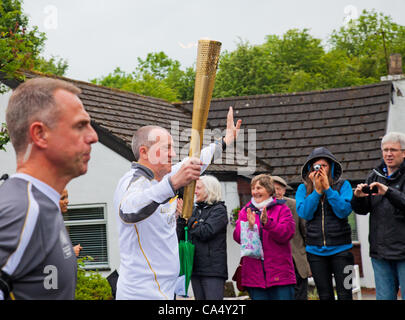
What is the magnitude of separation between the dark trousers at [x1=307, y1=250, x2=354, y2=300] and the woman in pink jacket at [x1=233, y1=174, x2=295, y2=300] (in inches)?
12.9

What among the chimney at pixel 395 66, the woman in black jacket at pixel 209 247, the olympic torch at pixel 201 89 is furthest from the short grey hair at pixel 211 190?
the chimney at pixel 395 66

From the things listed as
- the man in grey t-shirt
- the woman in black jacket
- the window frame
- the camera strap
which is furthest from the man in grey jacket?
the window frame

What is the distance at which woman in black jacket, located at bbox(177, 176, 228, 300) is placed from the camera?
7.11 m

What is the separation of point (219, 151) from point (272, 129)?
11.8 metres

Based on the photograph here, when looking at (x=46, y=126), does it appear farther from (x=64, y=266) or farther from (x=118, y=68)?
(x=118, y=68)

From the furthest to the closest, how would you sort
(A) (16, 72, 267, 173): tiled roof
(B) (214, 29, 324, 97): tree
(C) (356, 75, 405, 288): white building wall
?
1. (B) (214, 29, 324, 97): tree
2. (C) (356, 75, 405, 288): white building wall
3. (A) (16, 72, 267, 173): tiled roof

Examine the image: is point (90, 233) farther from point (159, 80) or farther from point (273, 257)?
point (159, 80)

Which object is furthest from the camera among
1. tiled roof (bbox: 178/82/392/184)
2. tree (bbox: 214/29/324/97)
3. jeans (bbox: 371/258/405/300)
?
tree (bbox: 214/29/324/97)

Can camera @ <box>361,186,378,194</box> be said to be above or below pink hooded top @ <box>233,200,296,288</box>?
above

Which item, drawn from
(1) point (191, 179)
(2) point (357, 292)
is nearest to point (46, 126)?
(1) point (191, 179)

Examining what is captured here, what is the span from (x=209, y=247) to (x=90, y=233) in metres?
5.44

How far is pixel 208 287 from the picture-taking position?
23.3 ft

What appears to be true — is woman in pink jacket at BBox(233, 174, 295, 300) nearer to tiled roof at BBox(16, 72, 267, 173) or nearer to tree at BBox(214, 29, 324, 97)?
tiled roof at BBox(16, 72, 267, 173)

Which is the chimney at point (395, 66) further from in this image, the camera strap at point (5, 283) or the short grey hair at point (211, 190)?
the camera strap at point (5, 283)
